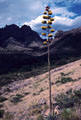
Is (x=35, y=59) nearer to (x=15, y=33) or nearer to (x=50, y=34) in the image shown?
(x=15, y=33)

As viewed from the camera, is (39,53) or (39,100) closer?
(39,100)

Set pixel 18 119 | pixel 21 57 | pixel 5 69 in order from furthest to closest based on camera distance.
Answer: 1. pixel 21 57
2. pixel 5 69
3. pixel 18 119

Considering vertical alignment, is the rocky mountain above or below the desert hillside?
above

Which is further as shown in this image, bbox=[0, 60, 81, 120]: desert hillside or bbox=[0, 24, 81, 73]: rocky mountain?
bbox=[0, 24, 81, 73]: rocky mountain

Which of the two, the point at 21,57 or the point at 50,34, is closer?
the point at 50,34

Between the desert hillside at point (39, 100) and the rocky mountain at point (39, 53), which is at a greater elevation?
the rocky mountain at point (39, 53)

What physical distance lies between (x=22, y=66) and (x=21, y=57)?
4.32 meters

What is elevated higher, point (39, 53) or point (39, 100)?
point (39, 53)

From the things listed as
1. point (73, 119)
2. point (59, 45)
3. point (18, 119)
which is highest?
point (59, 45)

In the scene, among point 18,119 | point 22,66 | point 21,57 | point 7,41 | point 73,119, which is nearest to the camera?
point 73,119

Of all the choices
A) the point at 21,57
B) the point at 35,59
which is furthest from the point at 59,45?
the point at 21,57

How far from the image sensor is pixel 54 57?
47531mm

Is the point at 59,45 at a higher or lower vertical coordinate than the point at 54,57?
higher

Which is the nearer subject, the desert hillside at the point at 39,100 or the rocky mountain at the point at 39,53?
the desert hillside at the point at 39,100
